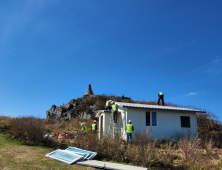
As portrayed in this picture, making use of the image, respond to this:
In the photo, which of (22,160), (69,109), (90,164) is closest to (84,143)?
(90,164)

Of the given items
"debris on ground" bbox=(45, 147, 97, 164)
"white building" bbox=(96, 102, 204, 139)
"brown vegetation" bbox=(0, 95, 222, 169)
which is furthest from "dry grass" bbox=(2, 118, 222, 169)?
"white building" bbox=(96, 102, 204, 139)

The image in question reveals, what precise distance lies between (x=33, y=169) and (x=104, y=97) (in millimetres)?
24512

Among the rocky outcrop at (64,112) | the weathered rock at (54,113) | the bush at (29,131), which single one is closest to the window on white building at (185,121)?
the bush at (29,131)

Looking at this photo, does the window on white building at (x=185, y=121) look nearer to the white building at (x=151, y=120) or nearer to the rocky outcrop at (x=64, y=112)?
the white building at (x=151, y=120)

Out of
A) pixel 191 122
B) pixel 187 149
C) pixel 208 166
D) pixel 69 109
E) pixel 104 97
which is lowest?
pixel 208 166

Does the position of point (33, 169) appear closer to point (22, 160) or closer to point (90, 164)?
point (22, 160)

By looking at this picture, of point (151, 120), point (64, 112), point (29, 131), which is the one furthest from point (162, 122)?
point (64, 112)

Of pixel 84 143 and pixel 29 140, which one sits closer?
pixel 84 143

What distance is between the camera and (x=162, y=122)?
14570 mm

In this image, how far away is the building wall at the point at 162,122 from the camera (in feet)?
45.2

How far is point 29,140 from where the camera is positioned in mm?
11930

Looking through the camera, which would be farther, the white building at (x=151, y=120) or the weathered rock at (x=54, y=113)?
the weathered rock at (x=54, y=113)

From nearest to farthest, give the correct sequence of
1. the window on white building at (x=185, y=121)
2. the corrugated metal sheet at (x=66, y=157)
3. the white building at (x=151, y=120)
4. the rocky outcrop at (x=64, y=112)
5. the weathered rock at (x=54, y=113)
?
1. the corrugated metal sheet at (x=66, y=157)
2. the white building at (x=151, y=120)
3. the window on white building at (x=185, y=121)
4. the rocky outcrop at (x=64, y=112)
5. the weathered rock at (x=54, y=113)

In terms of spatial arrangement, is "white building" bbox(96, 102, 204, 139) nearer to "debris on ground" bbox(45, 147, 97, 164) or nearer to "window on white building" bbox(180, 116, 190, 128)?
"window on white building" bbox(180, 116, 190, 128)
